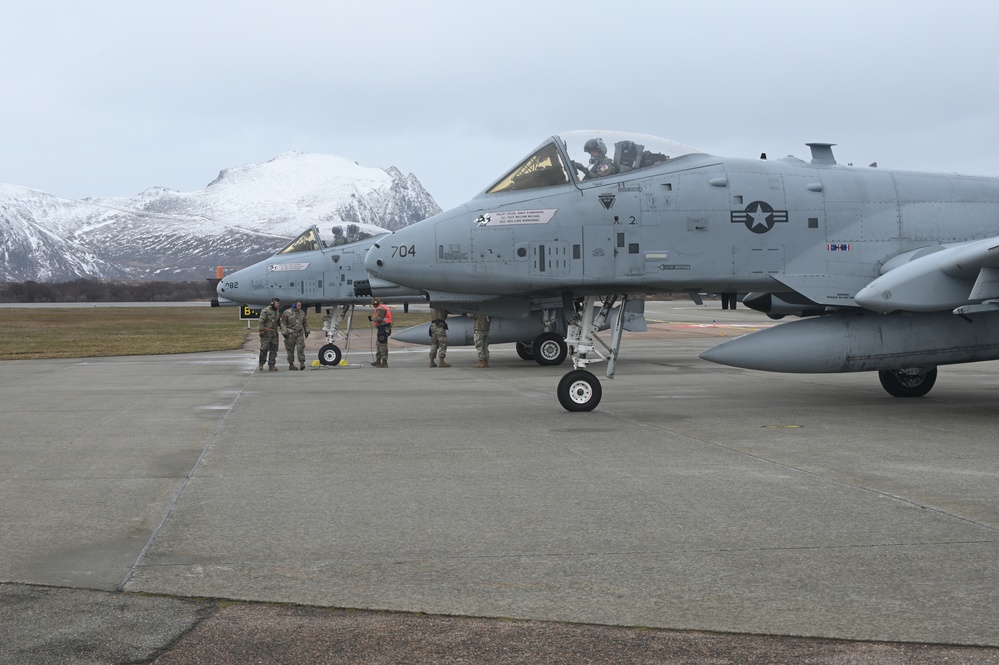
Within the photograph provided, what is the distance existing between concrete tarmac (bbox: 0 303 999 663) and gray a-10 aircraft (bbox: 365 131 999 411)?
881mm

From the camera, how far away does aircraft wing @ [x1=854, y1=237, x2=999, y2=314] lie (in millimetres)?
10992

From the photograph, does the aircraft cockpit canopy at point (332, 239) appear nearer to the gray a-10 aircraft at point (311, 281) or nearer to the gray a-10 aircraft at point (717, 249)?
the gray a-10 aircraft at point (311, 281)

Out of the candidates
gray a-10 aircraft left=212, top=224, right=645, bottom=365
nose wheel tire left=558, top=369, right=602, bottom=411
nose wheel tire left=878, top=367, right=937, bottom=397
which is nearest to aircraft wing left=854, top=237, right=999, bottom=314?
nose wheel tire left=878, top=367, right=937, bottom=397

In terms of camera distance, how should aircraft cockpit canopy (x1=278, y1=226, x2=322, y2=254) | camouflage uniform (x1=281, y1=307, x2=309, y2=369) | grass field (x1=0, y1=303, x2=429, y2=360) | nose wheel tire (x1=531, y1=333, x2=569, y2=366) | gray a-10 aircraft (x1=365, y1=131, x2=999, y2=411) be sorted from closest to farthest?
gray a-10 aircraft (x1=365, y1=131, x2=999, y2=411), nose wheel tire (x1=531, y1=333, x2=569, y2=366), camouflage uniform (x1=281, y1=307, x2=309, y2=369), aircraft cockpit canopy (x1=278, y1=226, x2=322, y2=254), grass field (x1=0, y1=303, x2=429, y2=360)

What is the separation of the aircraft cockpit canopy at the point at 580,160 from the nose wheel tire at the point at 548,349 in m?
9.67

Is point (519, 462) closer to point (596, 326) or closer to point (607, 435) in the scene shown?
point (607, 435)

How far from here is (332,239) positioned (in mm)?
24062

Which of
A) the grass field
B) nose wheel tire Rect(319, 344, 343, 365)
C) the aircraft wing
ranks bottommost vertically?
the grass field

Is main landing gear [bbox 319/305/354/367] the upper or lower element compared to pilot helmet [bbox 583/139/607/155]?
lower

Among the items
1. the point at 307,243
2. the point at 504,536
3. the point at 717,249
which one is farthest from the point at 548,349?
the point at 504,536

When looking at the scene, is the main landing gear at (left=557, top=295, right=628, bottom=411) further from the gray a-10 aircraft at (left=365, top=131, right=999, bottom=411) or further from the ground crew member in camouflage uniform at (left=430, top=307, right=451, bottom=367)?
the ground crew member in camouflage uniform at (left=430, top=307, right=451, bottom=367)

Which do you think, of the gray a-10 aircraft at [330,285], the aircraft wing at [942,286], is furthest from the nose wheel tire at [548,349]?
the aircraft wing at [942,286]

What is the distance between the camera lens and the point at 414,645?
424 cm

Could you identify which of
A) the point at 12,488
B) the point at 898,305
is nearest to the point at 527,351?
the point at 898,305
